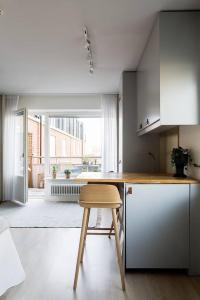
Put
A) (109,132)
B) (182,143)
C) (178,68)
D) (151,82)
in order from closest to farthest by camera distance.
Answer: (178,68) < (151,82) < (182,143) < (109,132)

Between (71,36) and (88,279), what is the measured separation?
254cm

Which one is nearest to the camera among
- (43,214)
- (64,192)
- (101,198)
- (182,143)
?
(101,198)

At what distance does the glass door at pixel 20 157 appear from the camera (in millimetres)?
5977

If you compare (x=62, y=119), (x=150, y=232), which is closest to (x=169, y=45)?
(x=150, y=232)

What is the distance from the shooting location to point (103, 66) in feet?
13.9

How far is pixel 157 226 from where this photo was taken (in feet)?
8.56

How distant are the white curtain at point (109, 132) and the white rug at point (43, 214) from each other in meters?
1.18

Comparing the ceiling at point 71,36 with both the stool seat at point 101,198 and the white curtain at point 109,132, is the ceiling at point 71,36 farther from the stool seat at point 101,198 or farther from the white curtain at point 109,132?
the stool seat at point 101,198

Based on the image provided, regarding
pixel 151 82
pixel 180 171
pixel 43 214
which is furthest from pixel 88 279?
pixel 43 214

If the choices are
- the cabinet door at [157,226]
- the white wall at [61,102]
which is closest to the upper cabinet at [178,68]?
the cabinet door at [157,226]

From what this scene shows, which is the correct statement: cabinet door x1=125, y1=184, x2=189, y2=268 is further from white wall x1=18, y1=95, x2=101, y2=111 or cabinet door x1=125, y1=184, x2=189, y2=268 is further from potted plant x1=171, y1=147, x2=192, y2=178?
white wall x1=18, y1=95, x2=101, y2=111

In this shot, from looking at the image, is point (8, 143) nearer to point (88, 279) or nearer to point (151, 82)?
point (151, 82)

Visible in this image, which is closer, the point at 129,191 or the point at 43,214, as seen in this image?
the point at 129,191

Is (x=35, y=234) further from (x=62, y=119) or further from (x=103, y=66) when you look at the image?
(x=62, y=119)
